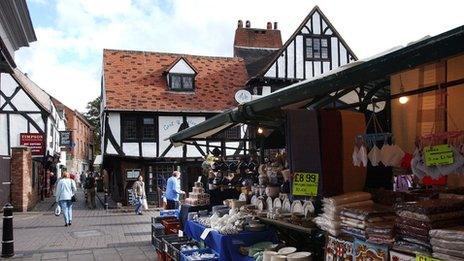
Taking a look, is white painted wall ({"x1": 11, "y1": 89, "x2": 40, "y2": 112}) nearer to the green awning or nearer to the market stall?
the market stall

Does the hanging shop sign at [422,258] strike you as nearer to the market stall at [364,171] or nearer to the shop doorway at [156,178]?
the market stall at [364,171]

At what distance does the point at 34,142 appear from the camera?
1995 cm

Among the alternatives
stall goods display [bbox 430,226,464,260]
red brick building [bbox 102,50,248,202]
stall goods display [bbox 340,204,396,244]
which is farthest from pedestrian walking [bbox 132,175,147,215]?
stall goods display [bbox 430,226,464,260]

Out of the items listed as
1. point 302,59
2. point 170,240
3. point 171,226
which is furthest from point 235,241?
point 302,59

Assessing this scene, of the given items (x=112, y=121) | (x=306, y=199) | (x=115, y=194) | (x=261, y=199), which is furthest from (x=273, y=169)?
(x=115, y=194)

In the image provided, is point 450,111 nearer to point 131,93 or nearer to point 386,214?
point 386,214

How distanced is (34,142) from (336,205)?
743 inches

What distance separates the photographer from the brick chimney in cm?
2862

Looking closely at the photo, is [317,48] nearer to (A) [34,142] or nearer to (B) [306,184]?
(A) [34,142]

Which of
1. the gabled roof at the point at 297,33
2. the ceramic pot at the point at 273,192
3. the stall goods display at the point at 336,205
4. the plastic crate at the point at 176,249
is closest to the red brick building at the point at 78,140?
A: the gabled roof at the point at 297,33

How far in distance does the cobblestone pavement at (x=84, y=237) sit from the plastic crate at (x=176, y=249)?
2.15m

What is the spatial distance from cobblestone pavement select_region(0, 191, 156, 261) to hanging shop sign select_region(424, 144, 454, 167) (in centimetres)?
693

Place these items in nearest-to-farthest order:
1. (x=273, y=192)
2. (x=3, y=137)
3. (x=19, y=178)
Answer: (x=273, y=192)
(x=19, y=178)
(x=3, y=137)

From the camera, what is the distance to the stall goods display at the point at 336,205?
3982mm
